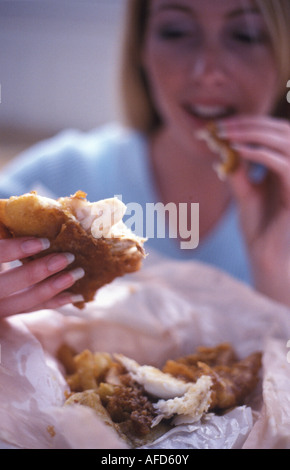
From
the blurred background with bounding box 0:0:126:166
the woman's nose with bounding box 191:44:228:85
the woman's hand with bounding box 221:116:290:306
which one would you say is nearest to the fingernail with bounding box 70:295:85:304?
the woman's hand with bounding box 221:116:290:306

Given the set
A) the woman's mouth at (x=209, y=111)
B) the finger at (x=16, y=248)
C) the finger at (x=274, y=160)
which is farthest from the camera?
Answer: the woman's mouth at (x=209, y=111)

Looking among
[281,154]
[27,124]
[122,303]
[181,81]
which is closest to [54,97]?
[27,124]

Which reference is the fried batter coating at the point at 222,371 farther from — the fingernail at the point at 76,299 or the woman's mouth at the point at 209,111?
the woman's mouth at the point at 209,111

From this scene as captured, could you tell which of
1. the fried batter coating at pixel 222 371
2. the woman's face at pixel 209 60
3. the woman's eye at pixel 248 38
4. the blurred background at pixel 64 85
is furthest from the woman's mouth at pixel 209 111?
the blurred background at pixel 64 85

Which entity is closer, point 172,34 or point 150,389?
point 150,389

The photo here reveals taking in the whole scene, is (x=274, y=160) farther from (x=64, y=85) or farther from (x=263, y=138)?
(x=64, y=85)

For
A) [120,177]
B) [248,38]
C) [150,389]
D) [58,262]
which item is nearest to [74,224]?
[58,262]

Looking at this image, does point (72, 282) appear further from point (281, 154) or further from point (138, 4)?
point (138, 4)
